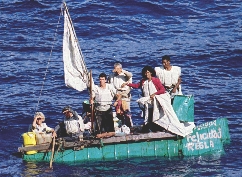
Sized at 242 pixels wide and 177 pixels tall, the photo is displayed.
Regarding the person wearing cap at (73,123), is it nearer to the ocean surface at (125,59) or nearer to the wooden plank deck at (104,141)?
the wooden plank deck at (104,141)

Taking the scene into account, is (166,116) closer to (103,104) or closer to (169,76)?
(169,76)

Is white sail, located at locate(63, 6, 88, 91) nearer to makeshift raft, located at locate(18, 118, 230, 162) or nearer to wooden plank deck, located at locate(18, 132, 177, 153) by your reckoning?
wooden plank deck, located at locate(18, 132, 177, 153)

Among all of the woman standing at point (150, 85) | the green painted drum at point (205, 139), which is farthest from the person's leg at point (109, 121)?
the green painted drum at point (205, 139)

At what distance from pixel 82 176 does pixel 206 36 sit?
18.0 m

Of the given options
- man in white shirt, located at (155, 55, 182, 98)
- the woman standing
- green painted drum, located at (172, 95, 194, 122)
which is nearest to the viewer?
the woman standing

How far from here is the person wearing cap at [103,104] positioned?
2536 cm

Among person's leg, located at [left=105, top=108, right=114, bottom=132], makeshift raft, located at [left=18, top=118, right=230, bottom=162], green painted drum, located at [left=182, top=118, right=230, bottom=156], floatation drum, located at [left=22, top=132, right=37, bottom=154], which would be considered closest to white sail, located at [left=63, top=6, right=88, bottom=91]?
person's leg, located at [left=105, top=108, right=114, bottom=132]

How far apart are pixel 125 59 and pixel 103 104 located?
12142 mm

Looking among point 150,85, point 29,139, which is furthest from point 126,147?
point 29,139

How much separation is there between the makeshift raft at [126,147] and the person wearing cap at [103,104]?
0.64m

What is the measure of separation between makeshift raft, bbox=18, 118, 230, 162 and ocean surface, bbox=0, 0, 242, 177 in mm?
249

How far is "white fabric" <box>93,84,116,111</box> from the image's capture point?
83.1ft

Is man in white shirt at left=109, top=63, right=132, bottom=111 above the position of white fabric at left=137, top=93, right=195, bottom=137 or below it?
above

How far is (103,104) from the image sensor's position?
83.5 ft
